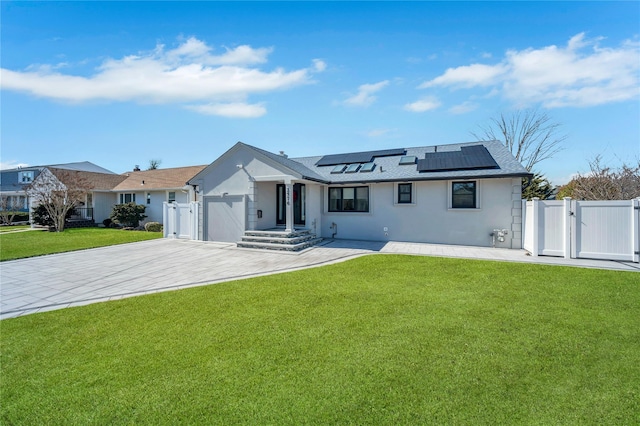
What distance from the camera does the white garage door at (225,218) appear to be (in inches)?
528

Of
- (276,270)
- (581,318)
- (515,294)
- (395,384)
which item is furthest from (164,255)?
(581,318)

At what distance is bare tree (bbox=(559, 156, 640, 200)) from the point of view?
15008 millimetres

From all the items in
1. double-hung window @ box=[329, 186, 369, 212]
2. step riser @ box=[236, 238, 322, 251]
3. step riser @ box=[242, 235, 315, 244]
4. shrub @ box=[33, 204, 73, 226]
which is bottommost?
step riser @ box=[236, 238, 322, 251]

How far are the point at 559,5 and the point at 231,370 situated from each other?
1553 cm

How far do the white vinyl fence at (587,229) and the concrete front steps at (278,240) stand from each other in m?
8.71

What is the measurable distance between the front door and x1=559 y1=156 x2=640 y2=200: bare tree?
1710 cm

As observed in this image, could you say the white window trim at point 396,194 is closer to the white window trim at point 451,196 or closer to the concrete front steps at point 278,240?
the white window trim at point 451,196

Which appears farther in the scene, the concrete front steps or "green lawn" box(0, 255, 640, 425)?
the concrete front steps

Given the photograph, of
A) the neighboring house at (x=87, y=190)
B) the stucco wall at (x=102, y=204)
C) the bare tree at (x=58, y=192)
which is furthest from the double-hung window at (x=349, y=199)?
→ the stucco wall at (x=102, y=204)

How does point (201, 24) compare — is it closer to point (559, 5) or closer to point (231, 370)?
point (231, 370)

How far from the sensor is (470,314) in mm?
4750

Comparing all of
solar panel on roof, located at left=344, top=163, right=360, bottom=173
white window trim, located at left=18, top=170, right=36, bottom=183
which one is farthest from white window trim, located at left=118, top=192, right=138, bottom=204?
solar panel on roof, located at left=344, top=163, right=360, bottom=173

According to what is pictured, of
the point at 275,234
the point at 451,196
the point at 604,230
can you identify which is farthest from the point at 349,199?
the point at 604,230

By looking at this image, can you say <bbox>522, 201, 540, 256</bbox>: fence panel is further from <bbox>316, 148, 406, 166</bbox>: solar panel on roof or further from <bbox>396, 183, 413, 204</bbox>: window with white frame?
<bbox>316, 148, 406, 166</bbox>: solar panel on roof
